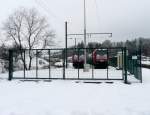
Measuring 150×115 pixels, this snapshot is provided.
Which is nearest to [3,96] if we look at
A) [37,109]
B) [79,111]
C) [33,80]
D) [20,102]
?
[20,102]

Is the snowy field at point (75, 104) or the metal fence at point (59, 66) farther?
the metal fence at point (59, 66)

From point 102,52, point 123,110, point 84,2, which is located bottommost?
point 123,110

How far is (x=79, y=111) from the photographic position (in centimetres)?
812

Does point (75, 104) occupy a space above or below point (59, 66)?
below

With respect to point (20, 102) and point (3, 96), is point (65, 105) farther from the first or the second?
point (3, 96)

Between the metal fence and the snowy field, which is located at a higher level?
the metal fence

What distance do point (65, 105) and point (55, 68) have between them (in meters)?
18.2

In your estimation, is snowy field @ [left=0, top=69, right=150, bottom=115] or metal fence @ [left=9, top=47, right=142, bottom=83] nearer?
snowy field @ [left=0, top=69, right=150, bottom=115]

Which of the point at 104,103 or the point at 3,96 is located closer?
the point at 104,103

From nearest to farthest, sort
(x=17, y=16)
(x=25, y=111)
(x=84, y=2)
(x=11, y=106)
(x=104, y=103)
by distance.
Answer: (x=25, y=111), (x=11, y=106), (x=104, y=103), (x=84, y=2), (x=17, y=16)

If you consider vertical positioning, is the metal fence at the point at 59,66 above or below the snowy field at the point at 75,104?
above

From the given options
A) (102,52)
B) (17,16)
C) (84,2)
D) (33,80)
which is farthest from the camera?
(17,16)

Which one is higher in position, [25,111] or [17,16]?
[17,16]

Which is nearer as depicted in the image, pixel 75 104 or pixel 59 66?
pixel 75 104
